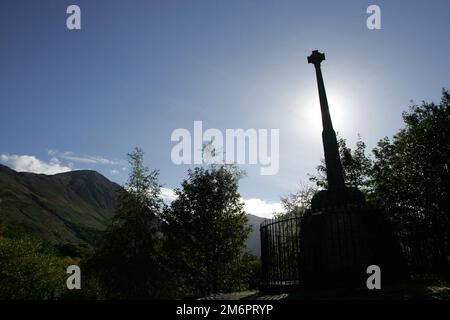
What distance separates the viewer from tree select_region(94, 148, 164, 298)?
76.6 feet

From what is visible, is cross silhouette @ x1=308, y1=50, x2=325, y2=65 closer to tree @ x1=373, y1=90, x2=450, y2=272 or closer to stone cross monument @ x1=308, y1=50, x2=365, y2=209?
stone cross monument @ x1=308, y1=50, x2=365, y2=209

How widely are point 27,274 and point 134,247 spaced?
980 centimetres

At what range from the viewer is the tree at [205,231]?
86.1 feet

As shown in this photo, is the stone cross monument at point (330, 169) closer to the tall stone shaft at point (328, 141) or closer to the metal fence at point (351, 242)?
the tall stone shaft at point (328, 141)

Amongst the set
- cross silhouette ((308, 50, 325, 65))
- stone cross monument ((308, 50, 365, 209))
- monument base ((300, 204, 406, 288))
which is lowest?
monument base ((300, 204, 406, 288))

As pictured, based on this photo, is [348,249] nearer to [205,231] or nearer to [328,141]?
[328,141]

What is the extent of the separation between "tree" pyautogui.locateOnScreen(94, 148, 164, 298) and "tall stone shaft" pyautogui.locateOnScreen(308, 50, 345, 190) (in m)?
17.2

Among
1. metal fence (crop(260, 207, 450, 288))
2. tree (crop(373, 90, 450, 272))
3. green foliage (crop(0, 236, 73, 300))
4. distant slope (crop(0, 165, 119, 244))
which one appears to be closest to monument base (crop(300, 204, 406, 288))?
metal fence (crop(260, 207, 450, 288))

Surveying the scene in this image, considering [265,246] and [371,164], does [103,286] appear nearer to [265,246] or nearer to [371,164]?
[265,246]

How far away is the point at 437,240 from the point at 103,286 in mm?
22325

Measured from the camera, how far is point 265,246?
12211 mm

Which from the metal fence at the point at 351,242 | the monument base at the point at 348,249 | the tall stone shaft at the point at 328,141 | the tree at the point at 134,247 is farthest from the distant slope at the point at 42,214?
the monument base at the point at 348,249

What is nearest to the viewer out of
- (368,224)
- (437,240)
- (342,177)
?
(368,224)
